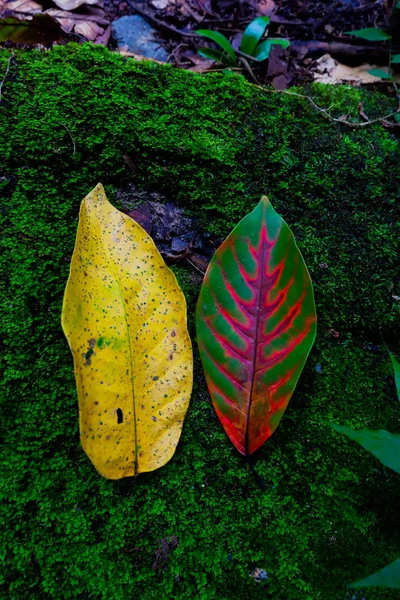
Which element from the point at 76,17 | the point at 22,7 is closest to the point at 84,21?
the point at 76,17

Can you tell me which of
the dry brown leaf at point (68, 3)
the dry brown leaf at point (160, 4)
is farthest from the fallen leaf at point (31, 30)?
the dry brown leaf at point (160, 4)

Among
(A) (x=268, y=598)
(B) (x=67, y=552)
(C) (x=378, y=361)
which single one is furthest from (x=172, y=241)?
(A) (x=268, y=598)

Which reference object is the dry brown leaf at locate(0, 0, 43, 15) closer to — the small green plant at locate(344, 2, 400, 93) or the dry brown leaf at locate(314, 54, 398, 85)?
the dry brown leaf at locate(314, 54, 398, 85)

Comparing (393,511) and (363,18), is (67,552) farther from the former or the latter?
(363,18)

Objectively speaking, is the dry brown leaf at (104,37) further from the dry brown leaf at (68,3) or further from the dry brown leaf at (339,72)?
the dry brown leaf at (339,72)

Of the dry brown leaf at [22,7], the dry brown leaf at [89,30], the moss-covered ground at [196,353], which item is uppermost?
the dry brown leaf at [22,7]

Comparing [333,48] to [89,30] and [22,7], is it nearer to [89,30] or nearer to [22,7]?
[89,30]

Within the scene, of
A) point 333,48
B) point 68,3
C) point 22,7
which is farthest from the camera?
point 333,48
